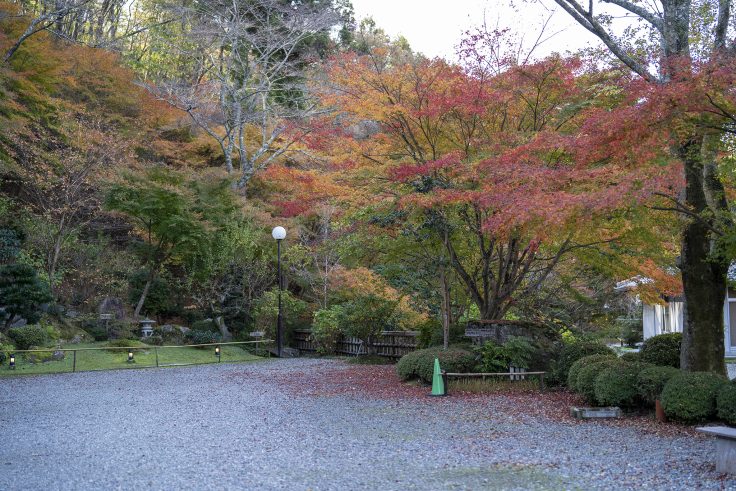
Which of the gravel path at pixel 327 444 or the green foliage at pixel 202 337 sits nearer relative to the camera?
the gravel path at pixel 327 444

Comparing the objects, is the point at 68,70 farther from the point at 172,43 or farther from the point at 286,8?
the point at 286,8

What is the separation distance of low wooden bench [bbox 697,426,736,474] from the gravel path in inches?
4.0

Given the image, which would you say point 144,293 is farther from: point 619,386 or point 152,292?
point 619,386

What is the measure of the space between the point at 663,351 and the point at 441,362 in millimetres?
3442

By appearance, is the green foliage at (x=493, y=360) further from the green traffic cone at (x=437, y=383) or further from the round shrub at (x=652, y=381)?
the round shrub at (x=652, y=381)

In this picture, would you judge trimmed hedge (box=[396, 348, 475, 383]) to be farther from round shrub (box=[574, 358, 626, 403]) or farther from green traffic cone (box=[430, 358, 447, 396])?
round shrub (box=[574, 358, 626, 403])

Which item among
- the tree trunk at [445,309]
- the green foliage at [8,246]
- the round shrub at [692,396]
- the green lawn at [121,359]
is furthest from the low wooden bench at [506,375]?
the green foliage at [8,246]

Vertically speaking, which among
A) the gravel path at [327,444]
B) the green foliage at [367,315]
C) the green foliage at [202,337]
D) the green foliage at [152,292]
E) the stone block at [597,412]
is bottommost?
the gravel path at [327,444]

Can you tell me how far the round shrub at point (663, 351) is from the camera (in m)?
8.95

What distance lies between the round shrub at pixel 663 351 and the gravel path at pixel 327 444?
1.43 m

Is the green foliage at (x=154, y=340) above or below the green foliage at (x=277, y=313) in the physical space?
below

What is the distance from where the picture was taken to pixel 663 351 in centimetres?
902

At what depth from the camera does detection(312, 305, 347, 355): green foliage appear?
57.1 ft

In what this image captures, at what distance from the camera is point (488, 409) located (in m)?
8.82
